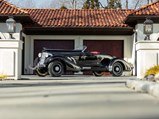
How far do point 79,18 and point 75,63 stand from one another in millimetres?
6662

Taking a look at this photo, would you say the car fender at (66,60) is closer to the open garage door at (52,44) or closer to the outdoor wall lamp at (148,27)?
the outdoor wall lamp at (148,27)

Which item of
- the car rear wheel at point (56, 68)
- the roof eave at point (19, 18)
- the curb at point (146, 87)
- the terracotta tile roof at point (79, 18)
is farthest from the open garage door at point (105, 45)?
the curb at point (146, 87)

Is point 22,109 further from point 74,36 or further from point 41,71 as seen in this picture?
point 74,36

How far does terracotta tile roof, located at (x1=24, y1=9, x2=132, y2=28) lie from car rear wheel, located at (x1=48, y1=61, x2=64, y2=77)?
4405 mm

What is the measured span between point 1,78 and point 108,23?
9219 millimetres

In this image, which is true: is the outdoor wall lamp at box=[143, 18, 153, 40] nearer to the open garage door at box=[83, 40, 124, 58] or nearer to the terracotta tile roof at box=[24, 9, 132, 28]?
the terracotta tile roof at box=[24, 9, 132, 28]

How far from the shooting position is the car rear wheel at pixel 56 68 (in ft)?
76.4

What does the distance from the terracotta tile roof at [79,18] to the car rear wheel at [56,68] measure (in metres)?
4.41

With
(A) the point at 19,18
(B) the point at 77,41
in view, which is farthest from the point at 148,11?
(A) the point at 19,18

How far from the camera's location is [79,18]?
29.6 metres

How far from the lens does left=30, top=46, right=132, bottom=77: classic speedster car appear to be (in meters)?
23.3

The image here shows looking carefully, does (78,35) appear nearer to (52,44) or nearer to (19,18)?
(52,44)

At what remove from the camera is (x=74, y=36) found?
28.1 metres

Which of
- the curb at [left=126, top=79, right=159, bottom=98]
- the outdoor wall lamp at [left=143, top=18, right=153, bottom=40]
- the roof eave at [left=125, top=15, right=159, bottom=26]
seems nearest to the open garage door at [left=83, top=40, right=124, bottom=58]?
the roof eave at [left=125, top=15, right=159, bottom=26]
